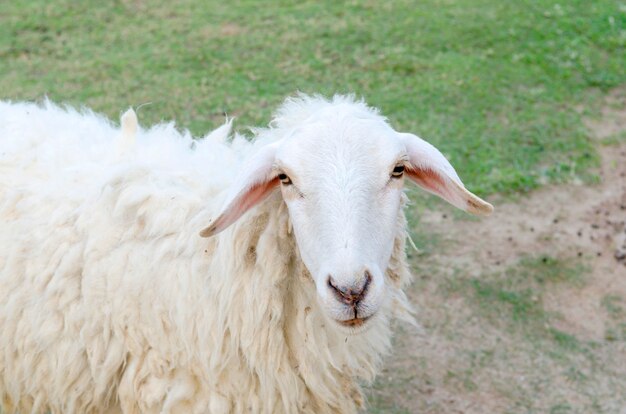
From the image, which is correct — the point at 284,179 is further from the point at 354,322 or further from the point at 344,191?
the point at 354,322

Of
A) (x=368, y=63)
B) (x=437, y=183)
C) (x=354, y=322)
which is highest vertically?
(x=437, y=183)

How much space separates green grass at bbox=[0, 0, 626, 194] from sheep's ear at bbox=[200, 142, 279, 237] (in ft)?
12.7

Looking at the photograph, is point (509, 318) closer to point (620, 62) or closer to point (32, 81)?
point (620, 62)

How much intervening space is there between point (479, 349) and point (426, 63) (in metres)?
4.13

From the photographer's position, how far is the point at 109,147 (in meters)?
4.21

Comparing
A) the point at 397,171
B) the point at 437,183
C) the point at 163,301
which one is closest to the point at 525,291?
the point at 437,183

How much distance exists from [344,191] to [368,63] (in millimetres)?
5982

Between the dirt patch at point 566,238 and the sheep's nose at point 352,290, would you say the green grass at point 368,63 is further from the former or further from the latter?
the sheep's nose at point 352,290

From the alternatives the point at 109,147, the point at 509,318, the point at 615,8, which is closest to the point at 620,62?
the point at 615,8

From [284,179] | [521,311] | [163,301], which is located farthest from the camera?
[521,311]

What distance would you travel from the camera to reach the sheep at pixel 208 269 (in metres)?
3.33

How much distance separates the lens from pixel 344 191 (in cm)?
319

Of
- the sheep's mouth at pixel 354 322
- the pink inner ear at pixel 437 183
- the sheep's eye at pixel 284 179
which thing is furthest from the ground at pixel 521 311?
the sheep's eye at pixel 284 179

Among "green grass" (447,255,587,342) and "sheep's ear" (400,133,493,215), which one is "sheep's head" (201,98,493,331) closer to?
"sheep's ear" (400,133,493,215)
